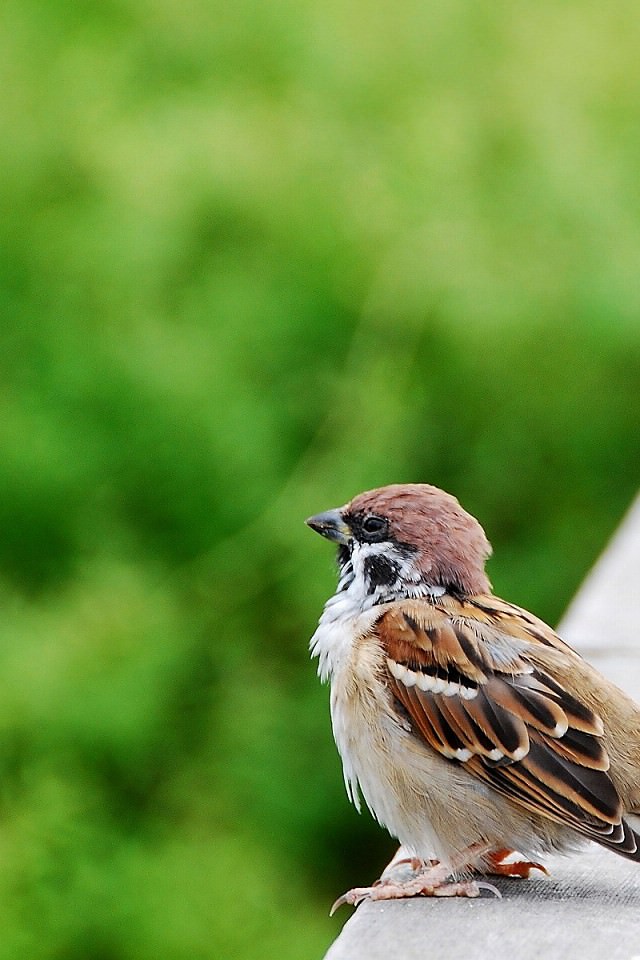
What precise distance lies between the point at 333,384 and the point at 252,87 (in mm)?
1443

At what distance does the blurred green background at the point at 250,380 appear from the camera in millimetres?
4633

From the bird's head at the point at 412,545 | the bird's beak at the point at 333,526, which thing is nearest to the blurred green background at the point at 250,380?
the bird's beak at the point at 333,526

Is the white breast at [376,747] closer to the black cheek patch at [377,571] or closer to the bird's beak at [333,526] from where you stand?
the black cheek patch at [377,571]

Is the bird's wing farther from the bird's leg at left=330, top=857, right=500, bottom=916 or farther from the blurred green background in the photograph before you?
the blurred green background

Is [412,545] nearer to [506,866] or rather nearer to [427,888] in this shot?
[506,866]

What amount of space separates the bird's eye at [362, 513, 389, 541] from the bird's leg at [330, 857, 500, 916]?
2.63ft

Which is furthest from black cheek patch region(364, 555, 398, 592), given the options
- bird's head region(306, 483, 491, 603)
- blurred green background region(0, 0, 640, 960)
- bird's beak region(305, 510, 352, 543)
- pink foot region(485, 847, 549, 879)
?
blurred green background region(0, 0, 640, 960)

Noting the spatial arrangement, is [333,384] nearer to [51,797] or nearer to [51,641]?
[51,641]

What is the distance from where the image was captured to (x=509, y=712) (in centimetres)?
304

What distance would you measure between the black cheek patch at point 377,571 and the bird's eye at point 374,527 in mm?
51

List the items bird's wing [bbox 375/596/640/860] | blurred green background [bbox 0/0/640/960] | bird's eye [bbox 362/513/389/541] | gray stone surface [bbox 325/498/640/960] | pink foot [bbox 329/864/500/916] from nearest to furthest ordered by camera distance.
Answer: gray stone surface [bbox 325/498/640/960] → pink foot [bbox 329/864/500/916] → bird's wing [bbox 375/596/640/860] → bird's eye [bbox 362/513/389/541] → blurred green background [bbox 0/0/640/960]

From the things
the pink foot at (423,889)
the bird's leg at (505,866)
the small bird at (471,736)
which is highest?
the small bird at (471,736)

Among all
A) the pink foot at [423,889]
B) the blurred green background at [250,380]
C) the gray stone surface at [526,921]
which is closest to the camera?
the gray stone surface at [526,921]

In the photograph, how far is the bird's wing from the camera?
116 inches
